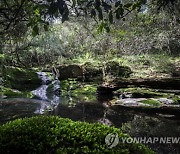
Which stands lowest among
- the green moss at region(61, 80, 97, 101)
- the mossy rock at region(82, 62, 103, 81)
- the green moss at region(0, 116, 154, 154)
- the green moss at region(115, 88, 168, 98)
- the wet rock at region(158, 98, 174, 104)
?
the green moss at region(61, 80, 97, 101)

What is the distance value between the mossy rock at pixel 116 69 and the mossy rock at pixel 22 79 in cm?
491

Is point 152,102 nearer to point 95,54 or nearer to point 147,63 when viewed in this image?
point 147,63

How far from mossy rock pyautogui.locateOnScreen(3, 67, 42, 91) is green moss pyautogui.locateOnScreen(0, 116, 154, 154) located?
14.2m

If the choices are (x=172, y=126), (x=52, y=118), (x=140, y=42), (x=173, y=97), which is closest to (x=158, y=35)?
(x=140, y=42)

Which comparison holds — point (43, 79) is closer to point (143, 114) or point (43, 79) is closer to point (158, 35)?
point (158, 35)

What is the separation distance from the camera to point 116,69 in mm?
19109

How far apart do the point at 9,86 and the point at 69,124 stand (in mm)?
14242

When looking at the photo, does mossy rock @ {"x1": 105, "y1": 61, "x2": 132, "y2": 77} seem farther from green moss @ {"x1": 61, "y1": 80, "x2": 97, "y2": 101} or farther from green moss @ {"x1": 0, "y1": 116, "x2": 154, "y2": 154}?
green moss @ {"x1": 0, "y1": 116, "x2": 154, "y2": 154}

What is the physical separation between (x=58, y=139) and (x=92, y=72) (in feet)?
55.1

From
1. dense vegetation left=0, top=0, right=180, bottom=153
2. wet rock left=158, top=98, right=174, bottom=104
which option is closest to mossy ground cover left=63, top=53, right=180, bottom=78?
dense vegetation left=0, top=0, right=180, bottom=153

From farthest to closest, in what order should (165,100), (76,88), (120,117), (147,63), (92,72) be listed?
(92,72) < (147,63) < (76,88) < (165,100) < (120,117)

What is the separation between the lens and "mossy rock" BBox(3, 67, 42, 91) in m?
16.8

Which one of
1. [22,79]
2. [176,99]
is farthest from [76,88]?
[176,99]

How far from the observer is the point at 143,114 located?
33.1 feet
